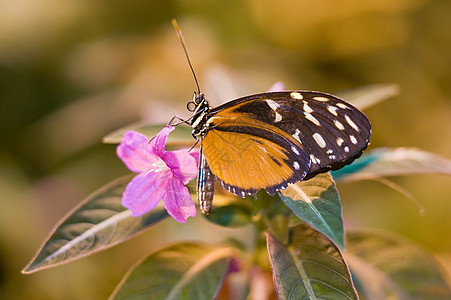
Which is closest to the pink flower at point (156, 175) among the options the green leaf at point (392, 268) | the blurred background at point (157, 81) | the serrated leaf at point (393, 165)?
the serrated leaf at point (393, 165)

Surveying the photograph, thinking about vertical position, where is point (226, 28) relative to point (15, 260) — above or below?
above

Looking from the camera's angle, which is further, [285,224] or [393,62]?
[393,62]

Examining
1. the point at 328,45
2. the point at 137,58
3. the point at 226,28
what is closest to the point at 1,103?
the point at 137,58

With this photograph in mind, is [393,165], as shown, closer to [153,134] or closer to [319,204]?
[319,204]

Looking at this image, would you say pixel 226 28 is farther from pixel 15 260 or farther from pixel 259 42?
pixel 15 260

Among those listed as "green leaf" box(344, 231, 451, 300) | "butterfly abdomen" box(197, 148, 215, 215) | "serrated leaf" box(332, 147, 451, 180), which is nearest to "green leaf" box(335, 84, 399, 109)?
"serrated leaf" box(332, 147, 451, 180)

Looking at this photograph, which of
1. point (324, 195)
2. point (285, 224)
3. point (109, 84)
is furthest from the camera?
point (109, 84)

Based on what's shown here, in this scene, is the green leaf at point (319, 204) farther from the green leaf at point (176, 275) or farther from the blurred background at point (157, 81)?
the blurred background at point (157, 81)
